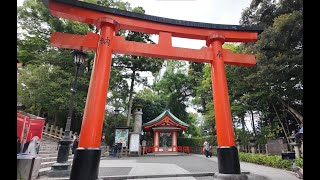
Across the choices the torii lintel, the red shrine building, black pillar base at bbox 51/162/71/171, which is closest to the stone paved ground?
black pillar base at bbox 51/162/71/171

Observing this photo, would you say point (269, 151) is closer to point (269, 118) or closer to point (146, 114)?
point (269, 118)

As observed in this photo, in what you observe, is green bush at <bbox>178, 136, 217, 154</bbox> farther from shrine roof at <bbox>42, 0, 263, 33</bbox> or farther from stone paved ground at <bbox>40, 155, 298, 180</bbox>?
shrine roof at <bbox>42, 0, 263, 33</bbox>

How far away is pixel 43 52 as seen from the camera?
2019 cm

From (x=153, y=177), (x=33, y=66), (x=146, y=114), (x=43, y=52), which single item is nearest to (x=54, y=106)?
(x=33, y=66)

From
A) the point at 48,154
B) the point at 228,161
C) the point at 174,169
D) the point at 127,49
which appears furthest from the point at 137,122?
the point at 228,161

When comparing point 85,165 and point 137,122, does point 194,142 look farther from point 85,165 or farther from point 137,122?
point 85,165

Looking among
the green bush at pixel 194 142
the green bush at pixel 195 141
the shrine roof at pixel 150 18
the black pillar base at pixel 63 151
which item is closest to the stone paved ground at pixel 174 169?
the black pillar base at pixel 63 151

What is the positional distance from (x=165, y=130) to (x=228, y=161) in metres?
17.5

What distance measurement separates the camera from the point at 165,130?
23500 millimetres

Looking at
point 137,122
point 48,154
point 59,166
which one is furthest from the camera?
point 137,122

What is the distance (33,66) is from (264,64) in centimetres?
1901

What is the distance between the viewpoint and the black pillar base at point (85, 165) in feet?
16.8

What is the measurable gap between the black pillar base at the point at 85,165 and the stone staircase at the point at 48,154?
3366 millimetres

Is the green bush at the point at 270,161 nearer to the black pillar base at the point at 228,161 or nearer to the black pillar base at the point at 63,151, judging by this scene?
the black pillar base at the point at 228,161
